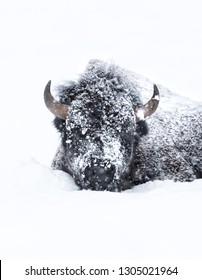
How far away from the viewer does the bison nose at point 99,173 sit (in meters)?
6.84

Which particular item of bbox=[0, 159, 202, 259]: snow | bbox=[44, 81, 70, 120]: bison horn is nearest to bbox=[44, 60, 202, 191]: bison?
bbox=[44, 81, 70, 120]: bison horn

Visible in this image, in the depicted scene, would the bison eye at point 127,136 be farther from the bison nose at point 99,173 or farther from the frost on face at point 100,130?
the bison nose at point 99,173

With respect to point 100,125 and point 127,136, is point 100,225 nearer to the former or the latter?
point 100,125

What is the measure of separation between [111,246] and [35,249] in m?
0.58

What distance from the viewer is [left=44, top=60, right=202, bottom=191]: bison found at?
279 inches

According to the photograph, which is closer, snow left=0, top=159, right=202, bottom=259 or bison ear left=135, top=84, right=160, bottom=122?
snow left=0, top=159, right=202, bottom=259

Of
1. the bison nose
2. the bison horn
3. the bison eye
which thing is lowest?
the bison nose

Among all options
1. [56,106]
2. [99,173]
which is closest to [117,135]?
[99,173]

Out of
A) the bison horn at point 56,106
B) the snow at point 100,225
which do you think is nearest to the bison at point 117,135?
the bison horn at point 56,106

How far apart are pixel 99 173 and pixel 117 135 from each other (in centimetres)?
72

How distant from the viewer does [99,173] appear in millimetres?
6848

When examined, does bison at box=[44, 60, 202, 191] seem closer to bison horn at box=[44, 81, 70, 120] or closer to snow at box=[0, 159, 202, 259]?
bison horn at box=[44, 81, 70, 120]

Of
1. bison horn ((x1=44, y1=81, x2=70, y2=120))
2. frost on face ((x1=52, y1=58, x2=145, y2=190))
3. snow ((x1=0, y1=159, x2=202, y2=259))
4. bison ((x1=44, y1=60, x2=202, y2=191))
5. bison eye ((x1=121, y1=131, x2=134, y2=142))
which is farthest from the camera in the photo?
bison horn ((x1=44, y1=81, x2=70, y2=120))

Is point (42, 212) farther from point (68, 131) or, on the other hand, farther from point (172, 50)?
point (172, 50)
